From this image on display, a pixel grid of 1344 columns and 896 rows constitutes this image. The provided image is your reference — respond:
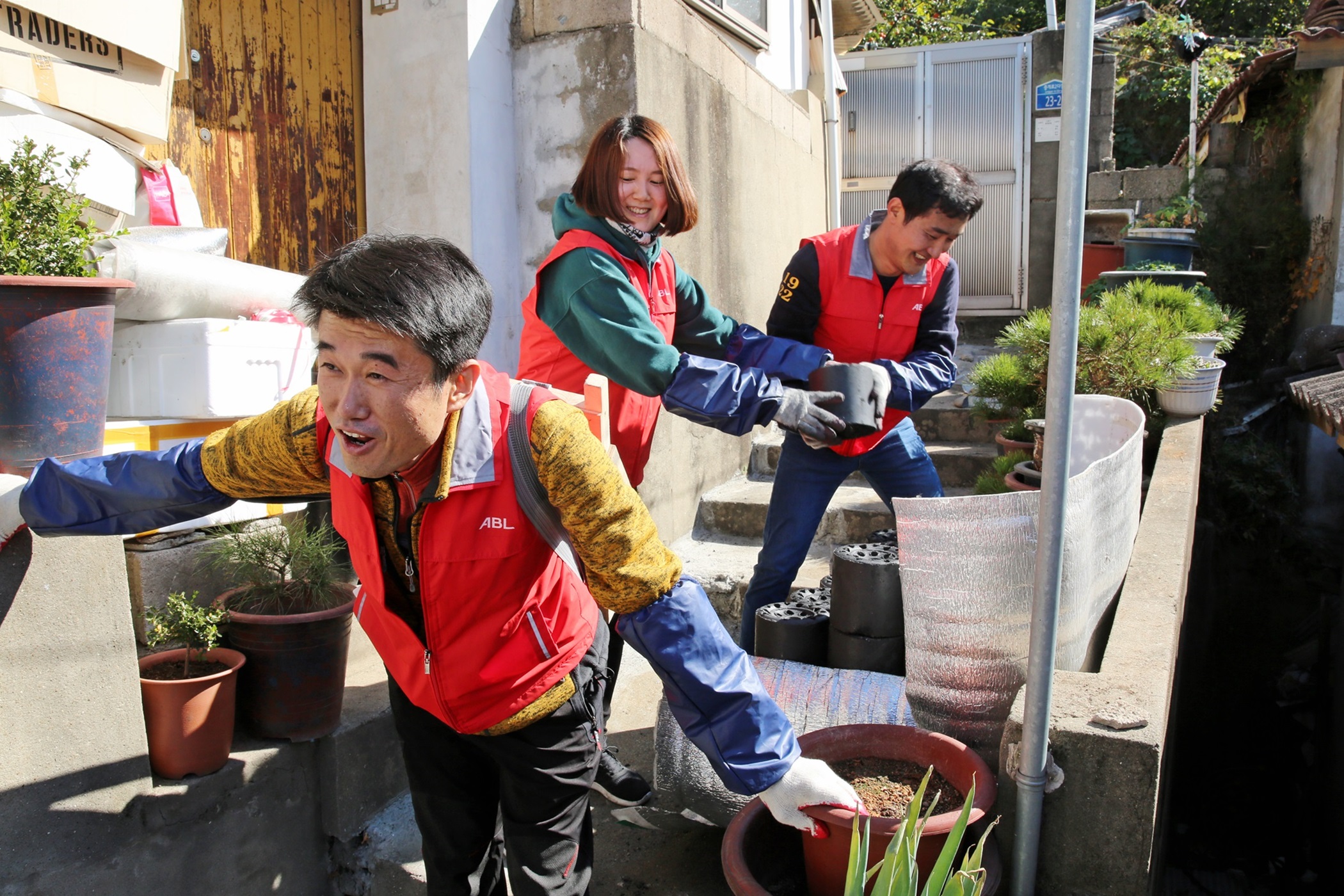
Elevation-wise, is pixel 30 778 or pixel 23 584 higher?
pixel 23 584

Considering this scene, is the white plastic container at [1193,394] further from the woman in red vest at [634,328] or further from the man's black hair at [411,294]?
the man's black hair at [411,294]

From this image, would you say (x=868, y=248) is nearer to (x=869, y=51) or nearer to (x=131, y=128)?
(x=131, y=128)

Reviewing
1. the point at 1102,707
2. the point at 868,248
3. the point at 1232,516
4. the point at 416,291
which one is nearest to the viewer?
the point at 416,291

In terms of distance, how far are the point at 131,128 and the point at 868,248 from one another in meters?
2.49

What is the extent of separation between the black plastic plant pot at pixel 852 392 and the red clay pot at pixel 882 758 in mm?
814

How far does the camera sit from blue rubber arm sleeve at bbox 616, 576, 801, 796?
1.57 metres

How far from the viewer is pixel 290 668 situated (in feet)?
9.09

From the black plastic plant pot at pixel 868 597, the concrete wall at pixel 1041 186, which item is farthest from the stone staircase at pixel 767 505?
the concrete wall at pixel 1041 186

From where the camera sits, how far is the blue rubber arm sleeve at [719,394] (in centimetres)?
243

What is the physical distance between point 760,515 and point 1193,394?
84.8 inches

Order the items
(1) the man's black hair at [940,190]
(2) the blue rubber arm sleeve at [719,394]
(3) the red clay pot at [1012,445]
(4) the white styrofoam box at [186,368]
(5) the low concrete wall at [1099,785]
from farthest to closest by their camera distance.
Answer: (3) the red clay pot at [1012,445] < (4) the white styrofoam box at [186,368] < (1) the man's black hair at [940,190] < (2) the blue rubber arm sleeve at [719,394] < (5) the low concrete wall at [1099,785]

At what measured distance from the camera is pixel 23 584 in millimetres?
2178

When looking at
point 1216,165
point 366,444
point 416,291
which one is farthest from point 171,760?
point 1216,165

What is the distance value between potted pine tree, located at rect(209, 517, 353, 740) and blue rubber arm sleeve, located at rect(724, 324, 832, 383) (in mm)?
1416
